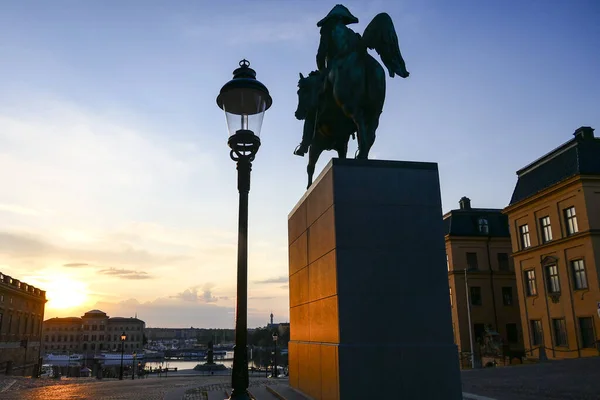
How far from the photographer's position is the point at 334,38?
840 cm

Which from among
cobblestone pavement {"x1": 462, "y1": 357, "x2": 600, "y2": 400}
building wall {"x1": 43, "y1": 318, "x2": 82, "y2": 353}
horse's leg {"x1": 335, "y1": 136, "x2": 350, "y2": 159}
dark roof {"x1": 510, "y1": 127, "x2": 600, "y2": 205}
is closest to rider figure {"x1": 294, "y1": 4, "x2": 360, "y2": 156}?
horse's leg {"x1": 335, "y1": 136, "x2": 350, "y2": 159}

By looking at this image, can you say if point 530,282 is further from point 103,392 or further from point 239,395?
point 239,395

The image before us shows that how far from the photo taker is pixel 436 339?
6.60 m

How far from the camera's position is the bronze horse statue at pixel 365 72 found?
7969 millimetres

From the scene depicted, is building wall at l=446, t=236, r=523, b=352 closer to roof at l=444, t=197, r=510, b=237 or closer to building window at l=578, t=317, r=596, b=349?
roof at l=444, t=197, r=510, b=237

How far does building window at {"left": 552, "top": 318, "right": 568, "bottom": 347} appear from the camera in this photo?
31295 millimetres

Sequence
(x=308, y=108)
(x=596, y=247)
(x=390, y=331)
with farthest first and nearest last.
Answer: (x=596, y=247) < (x=308, y=108) < (x=390, y=331)

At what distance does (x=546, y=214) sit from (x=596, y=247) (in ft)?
16.8

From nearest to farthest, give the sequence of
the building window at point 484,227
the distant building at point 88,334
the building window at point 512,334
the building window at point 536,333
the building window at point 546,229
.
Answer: the building window at point 546,229, the building window at point 536,333, the building window at point 512,334, the building window at point 484,227, the distant building at point 88,334

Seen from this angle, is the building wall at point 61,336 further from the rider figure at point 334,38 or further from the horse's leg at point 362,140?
the horse's leg at point 362,140

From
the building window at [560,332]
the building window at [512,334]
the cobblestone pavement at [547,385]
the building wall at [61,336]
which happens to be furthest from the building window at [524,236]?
the building wall at [61,336]

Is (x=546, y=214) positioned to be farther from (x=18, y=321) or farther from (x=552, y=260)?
(x=18, y=321)

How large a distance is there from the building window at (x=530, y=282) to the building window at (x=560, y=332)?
3.12 meters

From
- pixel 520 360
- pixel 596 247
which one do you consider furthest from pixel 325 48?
pixel 520 360
